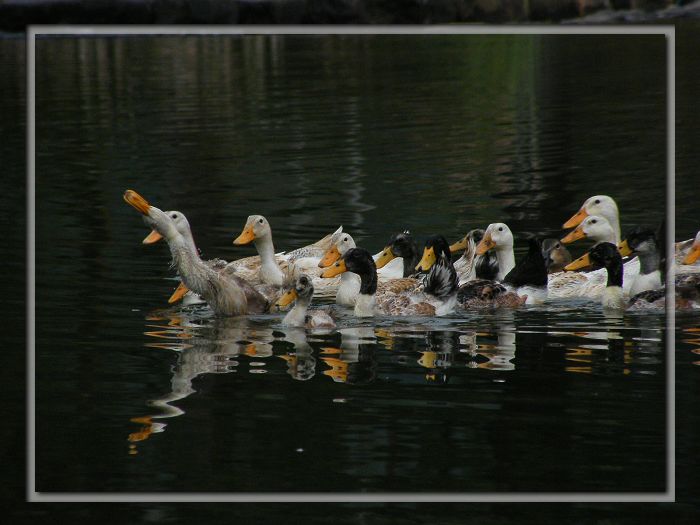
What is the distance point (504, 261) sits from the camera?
42.1 feet

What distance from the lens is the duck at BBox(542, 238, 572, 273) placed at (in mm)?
13375

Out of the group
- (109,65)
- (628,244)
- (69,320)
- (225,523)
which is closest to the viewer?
(225,523)

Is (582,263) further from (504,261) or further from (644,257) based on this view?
(504,261)

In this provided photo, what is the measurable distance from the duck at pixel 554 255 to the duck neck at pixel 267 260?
222 centimetres

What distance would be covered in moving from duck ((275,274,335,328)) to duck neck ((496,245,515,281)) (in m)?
1.85

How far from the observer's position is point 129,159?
1720 centimetres

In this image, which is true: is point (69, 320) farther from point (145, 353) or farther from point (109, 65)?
point (109, 65)

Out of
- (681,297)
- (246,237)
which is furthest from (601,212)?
(246,237)

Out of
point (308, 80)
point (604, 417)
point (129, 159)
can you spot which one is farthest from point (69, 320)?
point (308, 80)

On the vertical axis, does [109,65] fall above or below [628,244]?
above

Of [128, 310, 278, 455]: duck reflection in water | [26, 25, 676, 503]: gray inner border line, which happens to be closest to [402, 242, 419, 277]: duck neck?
[128, 310, 278, 455]: duck reflection in water

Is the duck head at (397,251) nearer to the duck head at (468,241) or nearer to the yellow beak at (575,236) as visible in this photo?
the duck head at (468,241)

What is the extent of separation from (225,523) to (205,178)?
11.1 metres

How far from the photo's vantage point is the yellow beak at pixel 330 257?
12.1 m
